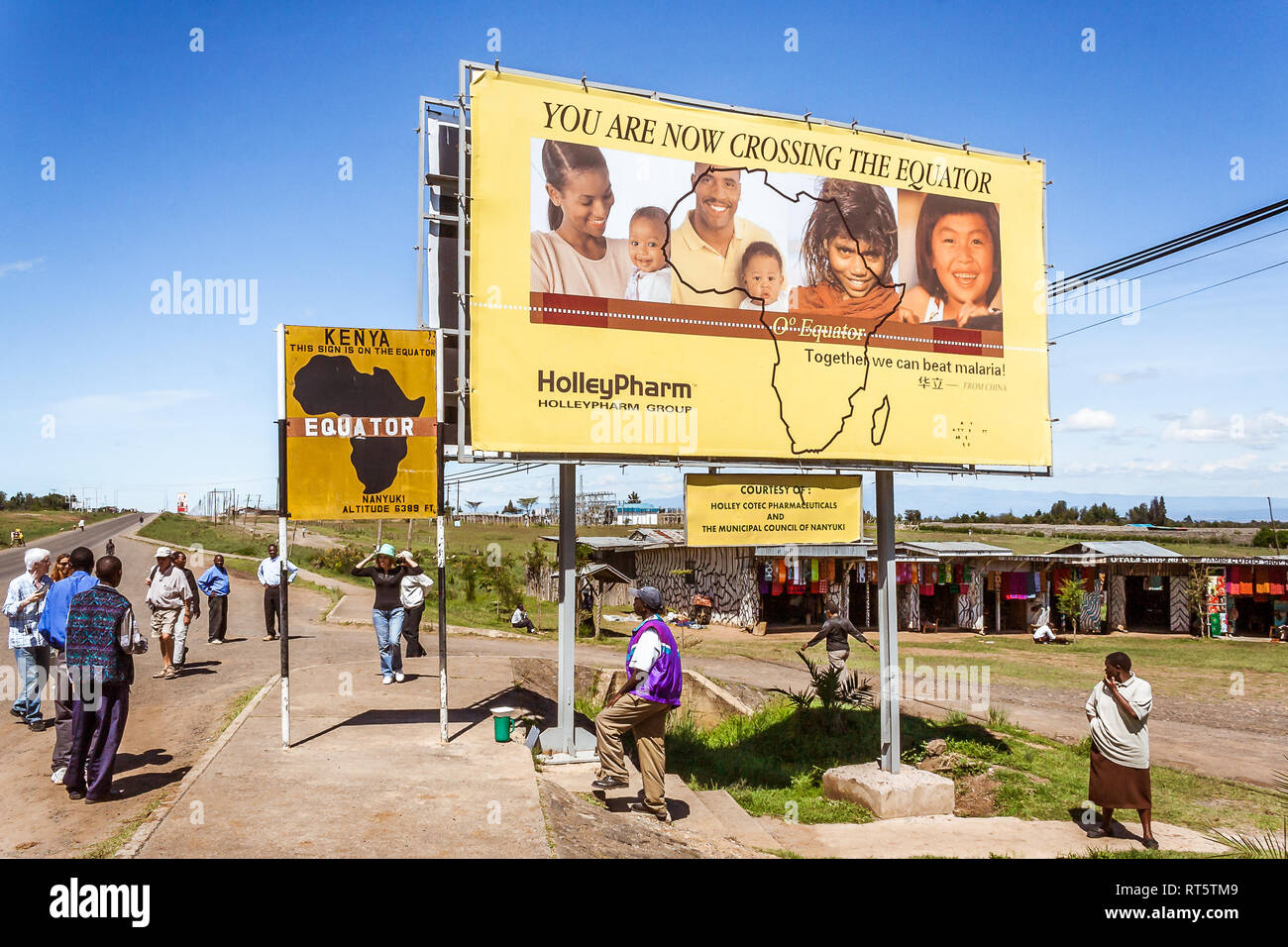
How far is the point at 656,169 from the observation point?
9.42 m

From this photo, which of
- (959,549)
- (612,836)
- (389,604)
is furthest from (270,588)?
(959,549)

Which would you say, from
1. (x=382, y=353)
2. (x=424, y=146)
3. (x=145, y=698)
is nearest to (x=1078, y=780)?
(x=382, y=353)

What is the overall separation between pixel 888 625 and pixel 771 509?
87.2 inches

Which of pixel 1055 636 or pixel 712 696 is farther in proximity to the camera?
pixel 1055 636

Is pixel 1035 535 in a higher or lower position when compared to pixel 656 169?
lower

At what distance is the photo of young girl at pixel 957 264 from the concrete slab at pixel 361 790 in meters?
7.29

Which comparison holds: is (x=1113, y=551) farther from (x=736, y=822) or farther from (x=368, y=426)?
(x=368, y=426)

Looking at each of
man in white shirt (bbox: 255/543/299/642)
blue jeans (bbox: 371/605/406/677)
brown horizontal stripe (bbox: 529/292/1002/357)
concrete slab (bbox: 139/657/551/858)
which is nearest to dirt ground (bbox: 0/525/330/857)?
man in white shirt (bbox: 255/543/299/642)

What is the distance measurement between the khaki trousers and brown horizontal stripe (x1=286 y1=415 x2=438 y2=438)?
11.9 feet

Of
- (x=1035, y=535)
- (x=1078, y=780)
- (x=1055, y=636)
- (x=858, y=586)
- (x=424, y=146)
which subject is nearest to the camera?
(x=424, y=146)

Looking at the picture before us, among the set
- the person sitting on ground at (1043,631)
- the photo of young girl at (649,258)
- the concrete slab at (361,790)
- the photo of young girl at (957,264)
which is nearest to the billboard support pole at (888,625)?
the photo of young girl at (957,264)
